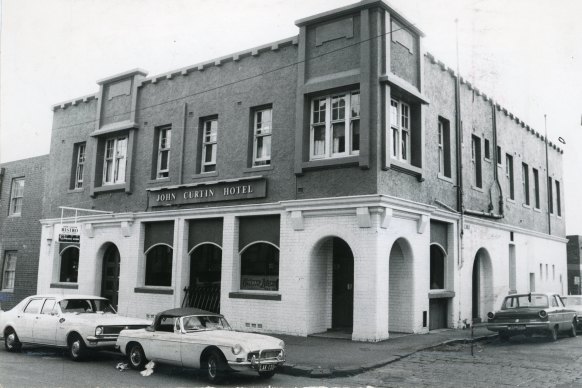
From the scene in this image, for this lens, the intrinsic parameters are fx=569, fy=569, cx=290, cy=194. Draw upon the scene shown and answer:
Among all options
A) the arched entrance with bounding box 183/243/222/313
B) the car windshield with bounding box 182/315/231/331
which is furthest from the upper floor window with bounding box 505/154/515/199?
the car windshield with bounding box 182/315/231/331

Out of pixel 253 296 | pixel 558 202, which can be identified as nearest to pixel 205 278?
pixel 253 296

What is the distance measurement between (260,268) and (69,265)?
10.4 metres

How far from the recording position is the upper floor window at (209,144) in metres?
19.4

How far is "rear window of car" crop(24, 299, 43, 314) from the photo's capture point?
557 inches

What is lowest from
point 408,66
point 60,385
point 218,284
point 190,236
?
point 60,385

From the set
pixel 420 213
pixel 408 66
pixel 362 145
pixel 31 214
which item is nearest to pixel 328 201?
pixel 362 145

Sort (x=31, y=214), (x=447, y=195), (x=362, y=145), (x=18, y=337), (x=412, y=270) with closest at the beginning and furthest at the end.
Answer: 1. (x=18, y=337)
2. (x=362, y=145)
3. (x=412, y=270)
4. (x=447, y=195)
5. (x=31, y=214)

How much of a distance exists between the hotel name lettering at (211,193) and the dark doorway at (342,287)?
9.41 ft

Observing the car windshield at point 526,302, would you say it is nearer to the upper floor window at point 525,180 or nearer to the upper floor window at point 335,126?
the upper floor window at point 335,126

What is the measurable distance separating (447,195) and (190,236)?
8815mm

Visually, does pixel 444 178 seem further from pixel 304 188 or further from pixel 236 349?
pixel 236 349

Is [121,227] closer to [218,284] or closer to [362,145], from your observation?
[218,284]

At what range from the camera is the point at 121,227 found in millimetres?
21453

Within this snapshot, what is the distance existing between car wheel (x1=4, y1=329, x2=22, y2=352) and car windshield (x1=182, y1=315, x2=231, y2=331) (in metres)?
5.69
